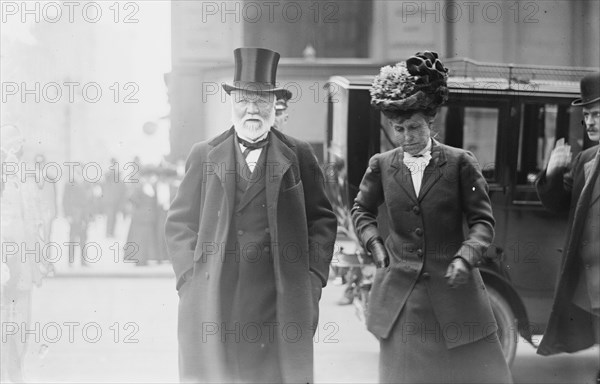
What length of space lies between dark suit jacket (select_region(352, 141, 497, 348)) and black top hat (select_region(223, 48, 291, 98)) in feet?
2.84

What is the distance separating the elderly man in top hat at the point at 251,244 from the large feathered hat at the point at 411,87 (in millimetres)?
638

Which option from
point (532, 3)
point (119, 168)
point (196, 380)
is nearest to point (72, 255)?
point (119, 168)

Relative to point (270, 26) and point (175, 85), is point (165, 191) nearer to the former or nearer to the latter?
Result: point (175, 85)

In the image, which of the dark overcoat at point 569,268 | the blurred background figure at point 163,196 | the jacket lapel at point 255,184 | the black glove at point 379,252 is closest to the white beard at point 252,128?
the jacket lapel at point 255,184

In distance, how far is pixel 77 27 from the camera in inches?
186

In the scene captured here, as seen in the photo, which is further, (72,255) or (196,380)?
(72,255)

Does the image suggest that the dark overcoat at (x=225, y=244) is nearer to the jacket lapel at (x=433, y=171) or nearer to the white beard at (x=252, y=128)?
the white beard at (x=252, y=128)

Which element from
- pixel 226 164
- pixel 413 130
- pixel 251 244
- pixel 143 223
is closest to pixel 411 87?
pixel 413 130

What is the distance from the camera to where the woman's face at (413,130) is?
4082 millimetres

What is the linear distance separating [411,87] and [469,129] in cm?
128

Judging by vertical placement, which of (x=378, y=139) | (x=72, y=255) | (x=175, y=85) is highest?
(x=175, y=85)

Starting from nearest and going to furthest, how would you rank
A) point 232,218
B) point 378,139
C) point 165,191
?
point 232,218 < point 165,191 < point 378,139

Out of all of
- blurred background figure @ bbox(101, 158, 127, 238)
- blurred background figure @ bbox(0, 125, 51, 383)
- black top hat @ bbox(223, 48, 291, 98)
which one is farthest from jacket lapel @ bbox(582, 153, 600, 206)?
blurred background figure @ bbox(0, 125, 51, 383)

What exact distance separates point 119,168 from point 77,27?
0.93m
